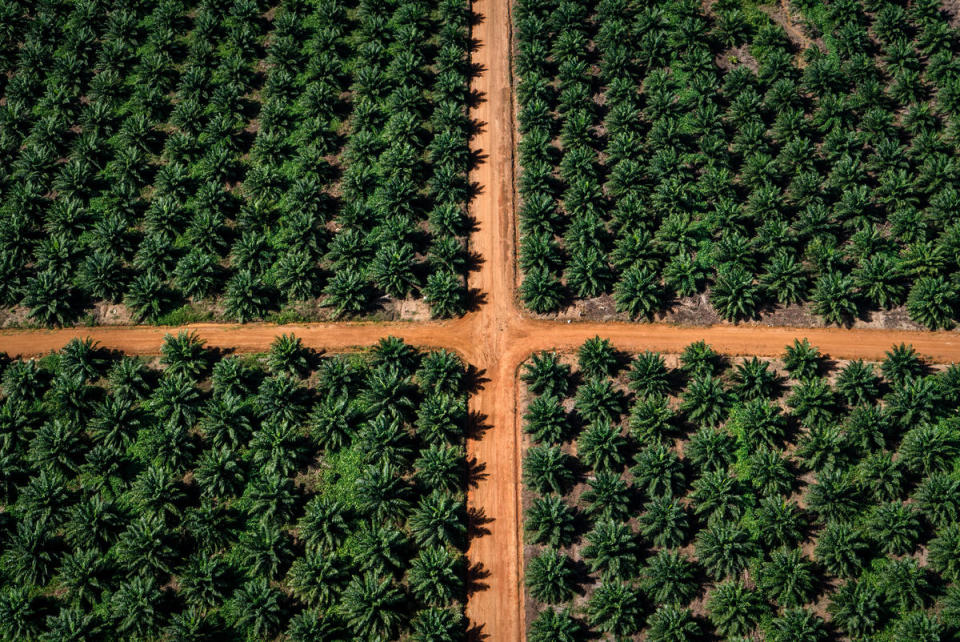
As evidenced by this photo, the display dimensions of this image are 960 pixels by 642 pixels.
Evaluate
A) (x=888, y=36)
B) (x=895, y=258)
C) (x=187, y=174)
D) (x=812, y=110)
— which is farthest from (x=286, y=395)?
(x=888, y=36)

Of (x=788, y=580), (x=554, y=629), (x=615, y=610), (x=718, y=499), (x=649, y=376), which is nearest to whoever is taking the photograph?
(x=554, y=629)

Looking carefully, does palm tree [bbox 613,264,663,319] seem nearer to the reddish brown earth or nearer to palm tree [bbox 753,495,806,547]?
the reddish brown earth

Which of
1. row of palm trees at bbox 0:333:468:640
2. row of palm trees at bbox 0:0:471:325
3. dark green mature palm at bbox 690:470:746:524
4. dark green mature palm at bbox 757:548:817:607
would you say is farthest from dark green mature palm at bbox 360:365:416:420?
dark green mature palm at bbox 757:548:817:607

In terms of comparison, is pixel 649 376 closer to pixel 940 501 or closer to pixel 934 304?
pixel 940 501

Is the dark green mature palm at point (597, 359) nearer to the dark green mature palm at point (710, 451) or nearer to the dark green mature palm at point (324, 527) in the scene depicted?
the dark green mature palm at point (710, 451)

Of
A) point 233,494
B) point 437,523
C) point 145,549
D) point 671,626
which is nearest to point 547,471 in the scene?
point 437,523

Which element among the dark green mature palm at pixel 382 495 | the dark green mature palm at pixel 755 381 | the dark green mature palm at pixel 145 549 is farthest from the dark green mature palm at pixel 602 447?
the dark green mature palm at pixel 145 549
